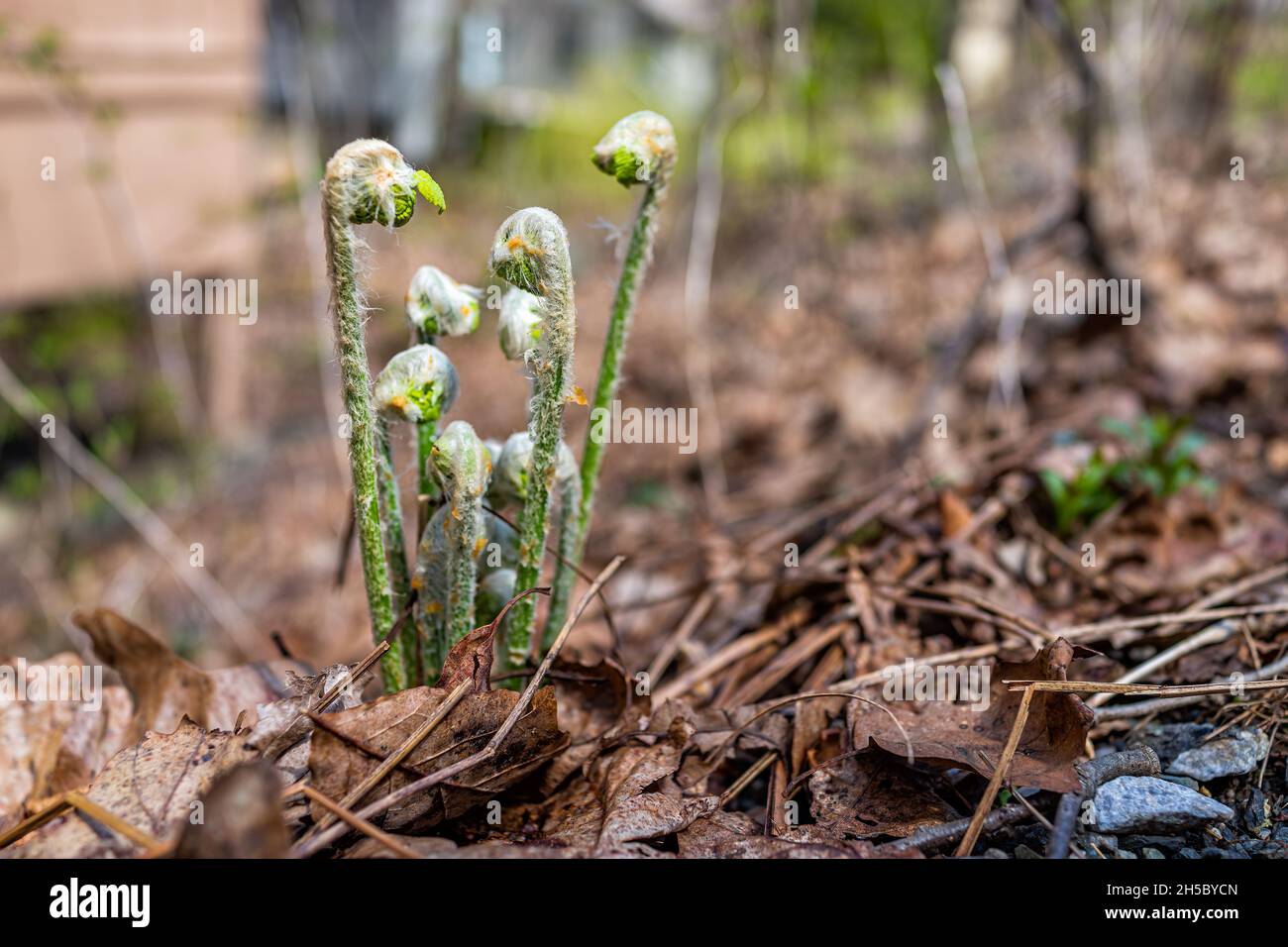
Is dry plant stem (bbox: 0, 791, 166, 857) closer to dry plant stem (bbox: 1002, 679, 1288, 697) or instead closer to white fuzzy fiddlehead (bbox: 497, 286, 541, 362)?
white fuzzy fiddlehead (bbox: 497, 286, 541, 362)

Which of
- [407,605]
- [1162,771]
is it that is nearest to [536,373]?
[407,605]

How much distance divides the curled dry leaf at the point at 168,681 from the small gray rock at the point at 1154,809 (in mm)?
1227

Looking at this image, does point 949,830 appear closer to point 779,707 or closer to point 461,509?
point 779,707

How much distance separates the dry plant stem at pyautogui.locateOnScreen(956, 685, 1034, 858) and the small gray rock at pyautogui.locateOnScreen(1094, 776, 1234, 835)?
5.3 inches

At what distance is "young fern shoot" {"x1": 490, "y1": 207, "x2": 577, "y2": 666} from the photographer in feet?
3.86

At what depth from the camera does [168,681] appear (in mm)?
1577

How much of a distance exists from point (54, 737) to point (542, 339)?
1054 millimetres

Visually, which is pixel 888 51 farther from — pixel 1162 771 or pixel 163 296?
pixel 1162 771

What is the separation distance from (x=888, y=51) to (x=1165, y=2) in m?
→ 3.46

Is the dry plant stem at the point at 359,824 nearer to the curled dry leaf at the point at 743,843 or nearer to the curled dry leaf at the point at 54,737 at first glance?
the curled dry leaf at the point at 743,843

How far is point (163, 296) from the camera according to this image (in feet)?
15.6

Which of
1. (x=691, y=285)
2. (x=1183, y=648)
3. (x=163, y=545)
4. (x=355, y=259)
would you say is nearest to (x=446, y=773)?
(x=355, y=259)
